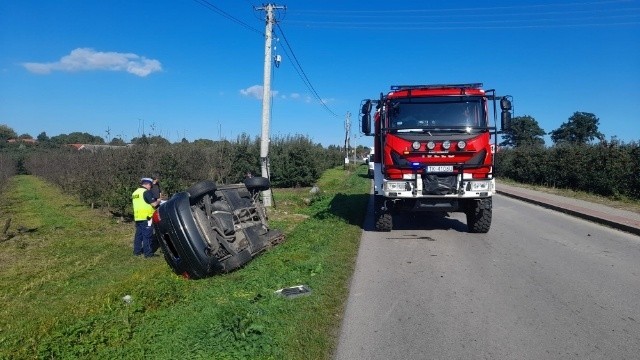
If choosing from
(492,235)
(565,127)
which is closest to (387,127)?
(492,235)

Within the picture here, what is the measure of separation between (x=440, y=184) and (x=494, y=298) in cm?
400

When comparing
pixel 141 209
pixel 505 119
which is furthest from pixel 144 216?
pixel 505 119

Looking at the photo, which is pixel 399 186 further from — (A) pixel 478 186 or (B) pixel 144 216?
(B) pixel 144 216

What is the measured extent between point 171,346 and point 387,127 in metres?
6.90

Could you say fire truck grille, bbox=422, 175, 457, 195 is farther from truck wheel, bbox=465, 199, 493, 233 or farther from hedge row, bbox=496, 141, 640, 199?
hedge row, bbox=496, 141, 640, 199

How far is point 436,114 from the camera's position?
962cm

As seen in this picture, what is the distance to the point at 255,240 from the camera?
7707 mm

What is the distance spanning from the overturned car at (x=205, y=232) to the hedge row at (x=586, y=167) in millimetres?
15754

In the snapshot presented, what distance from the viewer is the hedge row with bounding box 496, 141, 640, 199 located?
17312 mm

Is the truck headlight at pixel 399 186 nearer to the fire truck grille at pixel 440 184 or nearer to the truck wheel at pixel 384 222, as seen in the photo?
the fire truck grille at pixel 440 184

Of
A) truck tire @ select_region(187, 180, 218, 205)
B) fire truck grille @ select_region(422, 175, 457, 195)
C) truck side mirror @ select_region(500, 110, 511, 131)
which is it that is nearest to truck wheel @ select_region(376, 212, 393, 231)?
fire truck grille @ select_region(422, 175, 457, 195)

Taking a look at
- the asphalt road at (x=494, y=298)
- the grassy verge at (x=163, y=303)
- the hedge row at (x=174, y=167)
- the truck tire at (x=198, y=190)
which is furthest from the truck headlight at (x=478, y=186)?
the hedge row at (x=174, y=167)

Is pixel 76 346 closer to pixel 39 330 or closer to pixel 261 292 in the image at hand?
pixel 39 330

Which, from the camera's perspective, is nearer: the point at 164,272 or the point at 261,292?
the point at 261,292
